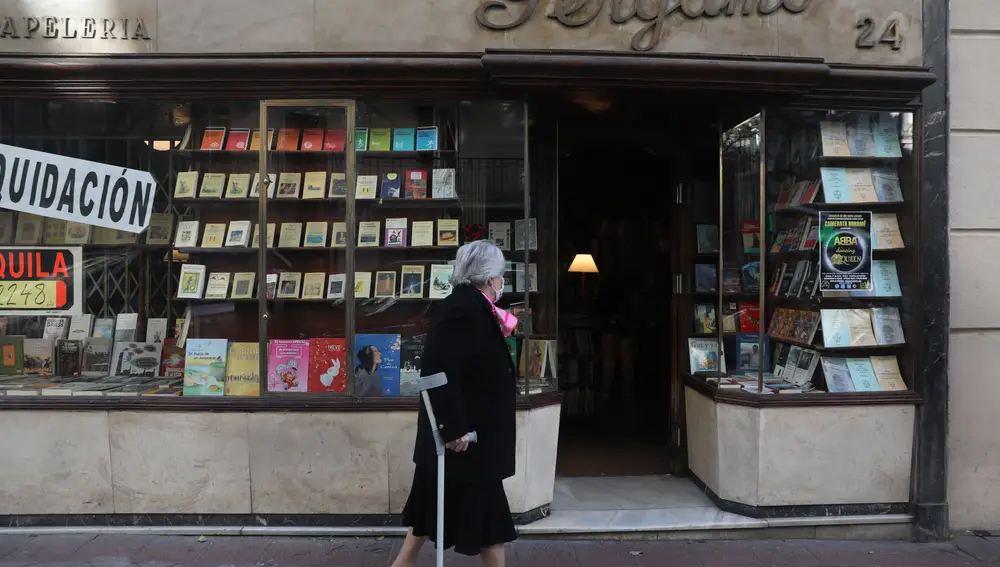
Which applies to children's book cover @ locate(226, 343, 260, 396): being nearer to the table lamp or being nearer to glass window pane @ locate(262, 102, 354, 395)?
glass window pane @ locate(262, 102, 354, 395)

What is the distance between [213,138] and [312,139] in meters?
0.83

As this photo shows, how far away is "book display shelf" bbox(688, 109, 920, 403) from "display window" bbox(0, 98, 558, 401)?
68.8 inches

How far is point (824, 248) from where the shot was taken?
18.0 feet

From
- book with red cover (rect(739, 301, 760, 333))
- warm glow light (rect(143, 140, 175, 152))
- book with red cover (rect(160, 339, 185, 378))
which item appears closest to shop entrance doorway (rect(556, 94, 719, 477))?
book with red cover (rect(739, 301, 760, 333))

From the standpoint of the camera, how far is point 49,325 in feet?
18.6

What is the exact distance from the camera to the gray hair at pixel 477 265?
12.5ft

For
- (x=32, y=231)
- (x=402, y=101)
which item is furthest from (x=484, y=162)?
(x=32, y=231)

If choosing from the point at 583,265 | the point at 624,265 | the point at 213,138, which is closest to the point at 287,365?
the point at 213,138

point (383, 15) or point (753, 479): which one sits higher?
point (383, 15)

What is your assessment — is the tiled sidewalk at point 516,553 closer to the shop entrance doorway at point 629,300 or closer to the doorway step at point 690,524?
→ the doorway step at point 690,524

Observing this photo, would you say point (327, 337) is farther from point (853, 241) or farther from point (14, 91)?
point (853, 241)

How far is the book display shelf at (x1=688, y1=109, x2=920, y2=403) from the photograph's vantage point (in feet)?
17.7

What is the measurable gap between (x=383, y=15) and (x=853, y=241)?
3958 millimetres

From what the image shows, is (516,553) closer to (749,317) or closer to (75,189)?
(749,317)
